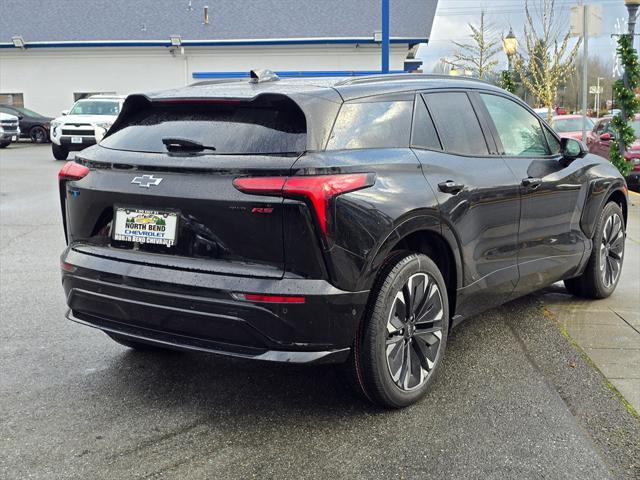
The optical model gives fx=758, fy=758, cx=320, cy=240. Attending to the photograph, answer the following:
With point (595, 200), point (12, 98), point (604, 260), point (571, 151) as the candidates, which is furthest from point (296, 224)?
point (12, 98)

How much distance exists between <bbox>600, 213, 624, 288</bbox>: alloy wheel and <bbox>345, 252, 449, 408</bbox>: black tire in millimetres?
2463

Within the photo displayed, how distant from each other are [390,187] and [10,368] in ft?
8.49

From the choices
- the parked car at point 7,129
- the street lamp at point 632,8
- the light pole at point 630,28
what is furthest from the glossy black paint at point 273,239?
the parked car at point 7,129

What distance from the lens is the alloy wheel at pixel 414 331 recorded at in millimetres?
3850

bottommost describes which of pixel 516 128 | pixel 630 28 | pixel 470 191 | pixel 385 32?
pixel 470 191

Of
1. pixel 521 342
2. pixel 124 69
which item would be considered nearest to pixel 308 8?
pixel 124 69

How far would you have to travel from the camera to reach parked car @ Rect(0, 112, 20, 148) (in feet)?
93.2

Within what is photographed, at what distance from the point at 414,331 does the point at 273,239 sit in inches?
40.8

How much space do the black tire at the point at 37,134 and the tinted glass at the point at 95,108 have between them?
9392 mm

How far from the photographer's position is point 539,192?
198 inches

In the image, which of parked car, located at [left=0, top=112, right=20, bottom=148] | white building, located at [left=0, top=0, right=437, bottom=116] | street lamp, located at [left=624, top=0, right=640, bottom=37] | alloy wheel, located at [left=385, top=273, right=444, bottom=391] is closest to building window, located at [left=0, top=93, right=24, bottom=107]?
white building, located at [left=0, top=0, right=437, bottom=116]

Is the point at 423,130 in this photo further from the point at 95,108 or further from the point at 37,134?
the point at 37,134

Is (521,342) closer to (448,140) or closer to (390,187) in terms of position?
(448,140)

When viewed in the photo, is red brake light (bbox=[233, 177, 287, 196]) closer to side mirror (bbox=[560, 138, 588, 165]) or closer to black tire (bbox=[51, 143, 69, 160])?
side mirror (bbox=[560, 138, 588, 165])
